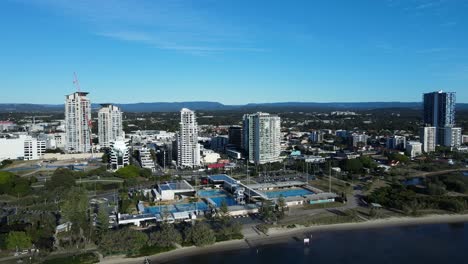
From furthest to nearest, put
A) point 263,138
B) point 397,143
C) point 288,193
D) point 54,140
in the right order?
point 54,140, point 397,143, point 263,138, point 288,193

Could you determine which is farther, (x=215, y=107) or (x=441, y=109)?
(x=215, y=107)

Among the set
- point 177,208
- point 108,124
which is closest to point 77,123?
point 108,124

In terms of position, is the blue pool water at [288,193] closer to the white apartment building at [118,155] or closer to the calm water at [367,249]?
the calm water at [367,249]

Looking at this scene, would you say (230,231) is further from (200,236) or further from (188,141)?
(188,141)

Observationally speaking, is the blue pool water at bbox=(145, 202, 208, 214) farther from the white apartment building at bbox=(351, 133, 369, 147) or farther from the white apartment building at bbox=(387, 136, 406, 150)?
the white apartment building at bbox=(351, 133, 369, 147)

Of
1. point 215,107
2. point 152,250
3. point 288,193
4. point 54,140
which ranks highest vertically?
→ point 215,107

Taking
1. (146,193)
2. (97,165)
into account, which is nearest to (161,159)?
(97,165)

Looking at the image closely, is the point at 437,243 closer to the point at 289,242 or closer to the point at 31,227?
the point at 289,242
